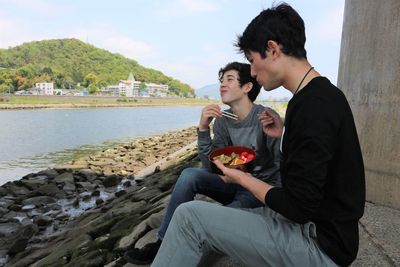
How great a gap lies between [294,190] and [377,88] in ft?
8.73

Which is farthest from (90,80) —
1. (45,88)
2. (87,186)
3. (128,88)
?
(87,186)

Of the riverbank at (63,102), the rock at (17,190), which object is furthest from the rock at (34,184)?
the riverbank at (63,102)

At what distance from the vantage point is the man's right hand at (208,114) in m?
2.59

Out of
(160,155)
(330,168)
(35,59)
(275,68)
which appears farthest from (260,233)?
(35,59)

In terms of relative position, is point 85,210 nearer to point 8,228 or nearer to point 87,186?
point 8,228

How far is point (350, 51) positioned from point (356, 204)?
9.34ft

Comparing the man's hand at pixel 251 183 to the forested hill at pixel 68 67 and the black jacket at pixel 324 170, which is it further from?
the forested hill at pixel 68 67

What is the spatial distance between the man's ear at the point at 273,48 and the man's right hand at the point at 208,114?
1.04 metres

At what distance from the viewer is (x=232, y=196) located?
262cm

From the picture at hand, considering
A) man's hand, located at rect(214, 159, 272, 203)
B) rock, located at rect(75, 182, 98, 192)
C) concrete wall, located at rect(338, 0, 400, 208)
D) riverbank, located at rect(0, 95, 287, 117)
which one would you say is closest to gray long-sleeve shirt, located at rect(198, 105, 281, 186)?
man's hand, located at rect(214, 159, 272, 203)

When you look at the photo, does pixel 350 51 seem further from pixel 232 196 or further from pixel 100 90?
pixel 100 90

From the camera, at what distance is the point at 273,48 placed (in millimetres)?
1568

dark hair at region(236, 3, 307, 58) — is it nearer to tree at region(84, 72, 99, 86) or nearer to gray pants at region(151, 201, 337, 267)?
gray pants at region(151, 201, 337, 267)

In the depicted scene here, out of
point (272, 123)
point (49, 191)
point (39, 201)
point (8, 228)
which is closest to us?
point (272, 123)
